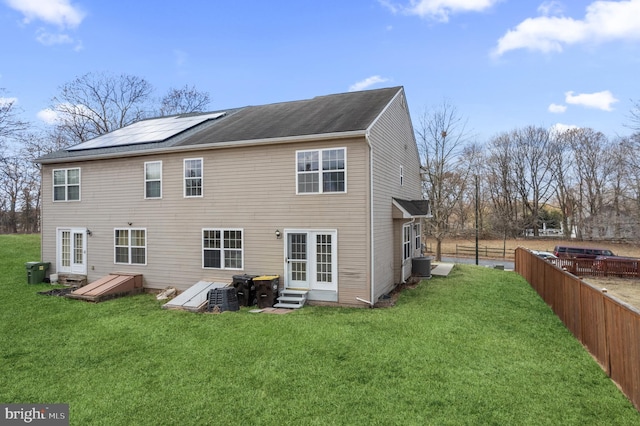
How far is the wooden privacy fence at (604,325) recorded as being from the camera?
459cm

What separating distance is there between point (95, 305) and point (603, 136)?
49.9 metres

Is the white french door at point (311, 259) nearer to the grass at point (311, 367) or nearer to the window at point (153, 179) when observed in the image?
the grass at point (311, 367)

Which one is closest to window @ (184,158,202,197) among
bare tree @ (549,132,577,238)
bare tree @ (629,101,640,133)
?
bare tree @ (629,101,640,133)

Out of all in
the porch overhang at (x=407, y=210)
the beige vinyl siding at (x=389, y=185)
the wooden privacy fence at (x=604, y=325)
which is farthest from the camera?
the porch overhang at (x=407, y=210)

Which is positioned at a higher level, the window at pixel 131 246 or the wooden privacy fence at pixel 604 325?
the window at pixel 131 246

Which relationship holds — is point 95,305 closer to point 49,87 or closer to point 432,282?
point 432,282

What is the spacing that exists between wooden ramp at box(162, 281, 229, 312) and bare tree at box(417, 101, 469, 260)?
18.8 metres

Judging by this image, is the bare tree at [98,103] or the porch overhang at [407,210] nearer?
the porch overhang at [407,210]

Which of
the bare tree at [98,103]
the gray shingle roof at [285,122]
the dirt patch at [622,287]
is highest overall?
the bare tree at [98,103]

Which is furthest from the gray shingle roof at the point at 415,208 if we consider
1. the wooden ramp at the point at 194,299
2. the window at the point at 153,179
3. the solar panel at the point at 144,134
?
the solar panel at the point at 144,134

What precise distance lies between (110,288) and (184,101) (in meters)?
26.2

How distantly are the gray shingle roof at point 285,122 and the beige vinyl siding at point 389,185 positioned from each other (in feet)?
2.30

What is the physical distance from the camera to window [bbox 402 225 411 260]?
12824 millimetres

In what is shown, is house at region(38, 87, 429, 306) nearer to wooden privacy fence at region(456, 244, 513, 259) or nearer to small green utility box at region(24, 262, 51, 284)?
small green utility box at region(24, 262, 51, 284)
